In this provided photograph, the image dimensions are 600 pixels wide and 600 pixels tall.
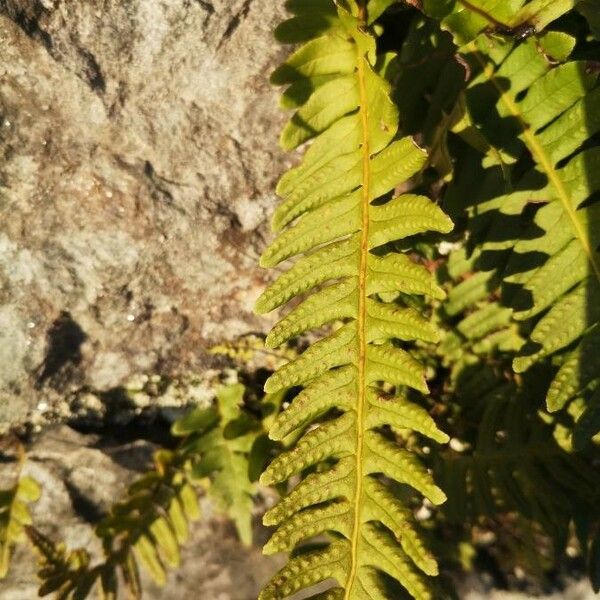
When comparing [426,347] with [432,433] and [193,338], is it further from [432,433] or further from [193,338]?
[432,433]

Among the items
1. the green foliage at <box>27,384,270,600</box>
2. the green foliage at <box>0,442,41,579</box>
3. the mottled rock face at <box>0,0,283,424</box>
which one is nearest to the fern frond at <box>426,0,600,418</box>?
the mottled rock face at <box>0,0,283,424</box>

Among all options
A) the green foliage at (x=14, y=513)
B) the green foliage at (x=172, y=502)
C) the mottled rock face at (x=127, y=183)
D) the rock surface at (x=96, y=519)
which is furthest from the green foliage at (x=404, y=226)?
the green foliage at (x=14, y=513)

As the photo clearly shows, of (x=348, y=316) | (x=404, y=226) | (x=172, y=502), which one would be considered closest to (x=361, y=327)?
(x=348, y=316)

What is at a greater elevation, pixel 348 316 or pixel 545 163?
pixel 545 163

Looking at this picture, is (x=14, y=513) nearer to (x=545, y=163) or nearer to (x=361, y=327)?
(x=361, y=327)

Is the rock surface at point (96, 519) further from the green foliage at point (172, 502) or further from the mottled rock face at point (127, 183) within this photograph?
the mottled rock face at point (127, 183)

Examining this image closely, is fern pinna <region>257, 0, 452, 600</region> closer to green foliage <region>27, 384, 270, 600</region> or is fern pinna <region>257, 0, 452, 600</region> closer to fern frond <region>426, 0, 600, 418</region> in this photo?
fern frond <region>426, 0, 600, 418</region>
